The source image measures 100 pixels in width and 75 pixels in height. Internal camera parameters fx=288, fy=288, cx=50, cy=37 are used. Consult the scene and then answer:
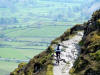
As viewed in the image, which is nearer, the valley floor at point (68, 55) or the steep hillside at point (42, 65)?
the valley floor at point (68, 55)

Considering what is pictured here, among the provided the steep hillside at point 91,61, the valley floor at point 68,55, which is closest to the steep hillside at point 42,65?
the valley floor at point 68,55

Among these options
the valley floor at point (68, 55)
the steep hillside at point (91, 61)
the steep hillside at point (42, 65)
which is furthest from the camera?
the steep hillside at point (42, 65)

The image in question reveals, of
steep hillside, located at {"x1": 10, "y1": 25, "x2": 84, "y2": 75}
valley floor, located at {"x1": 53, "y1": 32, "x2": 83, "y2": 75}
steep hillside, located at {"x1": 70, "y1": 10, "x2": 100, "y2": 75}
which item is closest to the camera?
steep hillside, located at {"x1": 70, "y1": 10, "x2": 100, "y2": 75}

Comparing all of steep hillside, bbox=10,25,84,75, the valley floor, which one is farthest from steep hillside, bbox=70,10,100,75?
steep hillside, bbox=10,25,84,75

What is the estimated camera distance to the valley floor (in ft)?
105

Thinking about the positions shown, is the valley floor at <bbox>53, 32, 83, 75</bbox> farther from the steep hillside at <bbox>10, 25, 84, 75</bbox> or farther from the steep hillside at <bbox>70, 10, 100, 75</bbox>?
the steep hillside at <bbox>70, 10, 100, 75</bbox>

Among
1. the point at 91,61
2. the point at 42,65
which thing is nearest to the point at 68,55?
the point at 42,65

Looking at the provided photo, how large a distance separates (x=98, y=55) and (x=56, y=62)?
7935 mm

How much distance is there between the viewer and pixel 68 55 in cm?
3700

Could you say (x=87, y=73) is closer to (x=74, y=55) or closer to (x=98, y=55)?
(x=98, y=55)

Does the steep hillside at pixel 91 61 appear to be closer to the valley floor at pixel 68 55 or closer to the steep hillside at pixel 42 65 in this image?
the valley floor at pixel 68 55

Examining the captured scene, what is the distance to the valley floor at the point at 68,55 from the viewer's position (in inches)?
1257

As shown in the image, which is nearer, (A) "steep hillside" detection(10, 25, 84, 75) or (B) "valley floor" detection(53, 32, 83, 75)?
(B) "valley floor" detection(53, 32, 83, 75)

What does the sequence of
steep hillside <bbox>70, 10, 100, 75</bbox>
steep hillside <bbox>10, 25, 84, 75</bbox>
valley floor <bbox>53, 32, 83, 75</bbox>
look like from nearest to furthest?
steep hillside <bbox>70, 10, 100, 75</bbox>
valley floor <bbox>53, 32, 83, 75</bbox>
steep hillside <bbox>10, 25, 84, 75</bbox>
